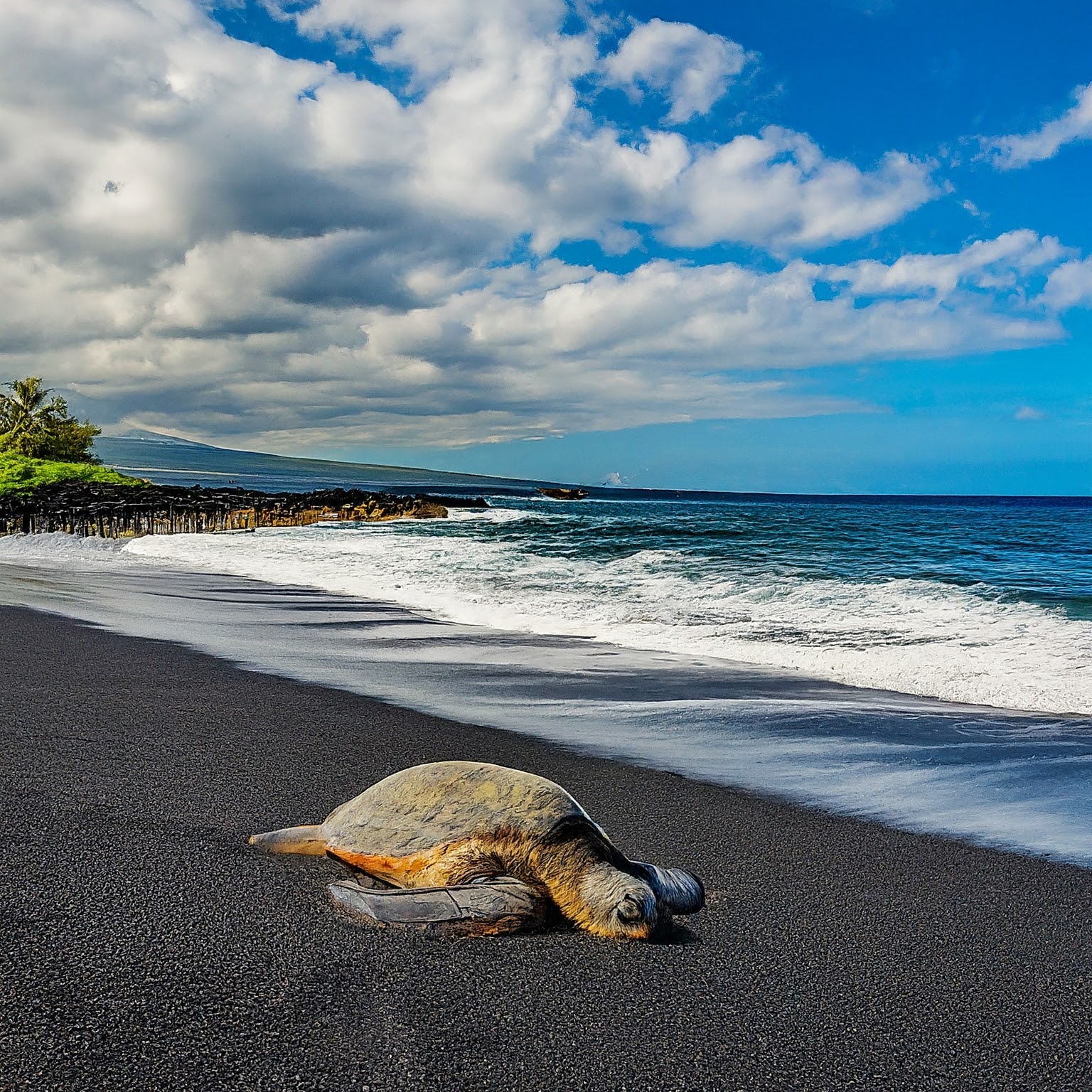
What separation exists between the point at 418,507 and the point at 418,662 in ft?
135

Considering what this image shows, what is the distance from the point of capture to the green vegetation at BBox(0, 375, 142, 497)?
134 ft

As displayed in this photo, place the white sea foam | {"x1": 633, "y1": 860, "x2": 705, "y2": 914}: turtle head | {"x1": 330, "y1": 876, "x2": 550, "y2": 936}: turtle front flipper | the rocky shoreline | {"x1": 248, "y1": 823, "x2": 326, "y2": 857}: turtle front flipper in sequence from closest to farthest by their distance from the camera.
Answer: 1. {"x1": 330, "y1": 876, "x2": 550, "y2": 936}: turtle front flipper
2. {"x1": 633, "y1": 860, "x2": 705, "y2": 914}: turtle head
3. {"x1": 248, "y1": 823, "x2": 326, "y2": 857}: turtle front flipper
4. the white sea foam
5. the rocky shoreline

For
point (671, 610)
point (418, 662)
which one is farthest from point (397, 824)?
point (671, 610)

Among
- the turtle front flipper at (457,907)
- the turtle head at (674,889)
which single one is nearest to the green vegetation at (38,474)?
the turtle front flipper at (457,907)

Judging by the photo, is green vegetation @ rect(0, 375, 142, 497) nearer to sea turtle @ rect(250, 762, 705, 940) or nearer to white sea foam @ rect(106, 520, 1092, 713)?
white sea foam @ rect(106, 520, 1092, 713)

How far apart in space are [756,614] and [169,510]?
29072 mm

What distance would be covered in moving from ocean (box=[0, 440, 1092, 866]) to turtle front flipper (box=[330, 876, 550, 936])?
7.55ft

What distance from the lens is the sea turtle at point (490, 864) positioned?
2842mm

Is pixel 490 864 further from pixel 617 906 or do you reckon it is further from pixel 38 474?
pixel 38 474

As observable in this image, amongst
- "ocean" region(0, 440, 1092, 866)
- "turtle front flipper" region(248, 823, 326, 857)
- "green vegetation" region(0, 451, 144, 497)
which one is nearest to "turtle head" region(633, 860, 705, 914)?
"turtle front flipper" region(248, 823, 326, 857)

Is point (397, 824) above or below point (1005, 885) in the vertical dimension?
above

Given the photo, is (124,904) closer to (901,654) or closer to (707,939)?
(707,939)

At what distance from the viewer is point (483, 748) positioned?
5434mm

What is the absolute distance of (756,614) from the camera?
12.3 m
